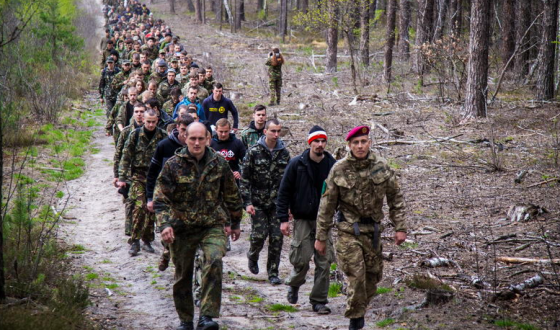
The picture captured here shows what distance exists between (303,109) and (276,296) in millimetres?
12177

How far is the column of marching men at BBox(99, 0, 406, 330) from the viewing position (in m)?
5.67

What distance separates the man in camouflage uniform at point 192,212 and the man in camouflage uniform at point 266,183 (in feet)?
5.67

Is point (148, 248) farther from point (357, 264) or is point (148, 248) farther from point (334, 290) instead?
point (357, 264)

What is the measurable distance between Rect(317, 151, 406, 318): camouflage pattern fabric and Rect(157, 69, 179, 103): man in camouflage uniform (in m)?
8.59

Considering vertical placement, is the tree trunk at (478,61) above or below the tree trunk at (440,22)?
below

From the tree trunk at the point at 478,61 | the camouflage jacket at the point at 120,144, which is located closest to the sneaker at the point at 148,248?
the camouflage jacket at the point at 120,144

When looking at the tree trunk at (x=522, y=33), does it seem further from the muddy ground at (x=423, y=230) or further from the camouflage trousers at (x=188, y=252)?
the camouflage trousers at (x=188, y=252)

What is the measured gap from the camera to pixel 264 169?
7770mm

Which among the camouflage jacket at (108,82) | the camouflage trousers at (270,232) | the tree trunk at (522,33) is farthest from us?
the tree trunk at (522,33)

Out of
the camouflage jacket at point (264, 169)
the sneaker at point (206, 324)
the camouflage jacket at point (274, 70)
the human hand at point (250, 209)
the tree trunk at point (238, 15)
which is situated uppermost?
the tree trunk at point (238, 15)

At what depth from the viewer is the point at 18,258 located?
6434 mm

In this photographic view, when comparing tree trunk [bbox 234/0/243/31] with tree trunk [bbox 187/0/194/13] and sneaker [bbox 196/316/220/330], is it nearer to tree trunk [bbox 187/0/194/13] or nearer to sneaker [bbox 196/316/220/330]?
tree trunk [bbox 187/0/194/13]

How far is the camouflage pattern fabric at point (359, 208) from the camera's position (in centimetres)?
566

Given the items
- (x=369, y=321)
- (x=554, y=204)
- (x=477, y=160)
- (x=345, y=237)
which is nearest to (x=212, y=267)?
(x=345, y=237)
